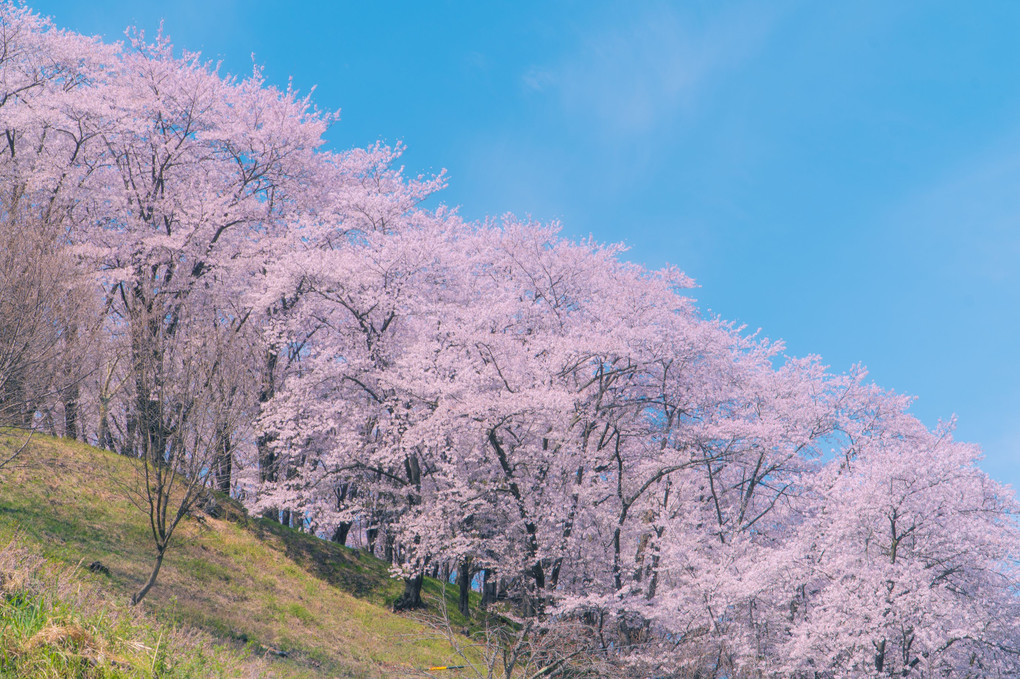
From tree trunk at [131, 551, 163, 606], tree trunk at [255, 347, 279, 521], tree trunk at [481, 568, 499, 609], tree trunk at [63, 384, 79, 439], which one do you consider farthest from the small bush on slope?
tree trunk at [481, 568, 499, 609]

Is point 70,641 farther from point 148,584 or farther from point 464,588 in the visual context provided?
point 464,588

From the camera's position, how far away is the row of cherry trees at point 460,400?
18.1 metres

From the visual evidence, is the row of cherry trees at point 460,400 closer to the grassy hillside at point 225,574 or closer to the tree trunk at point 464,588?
the tree trunk at point 464,588

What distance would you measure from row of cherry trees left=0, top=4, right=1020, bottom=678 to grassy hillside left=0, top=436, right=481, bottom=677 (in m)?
1.29

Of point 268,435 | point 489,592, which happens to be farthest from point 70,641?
point 489,592

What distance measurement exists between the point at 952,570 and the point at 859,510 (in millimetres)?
2655

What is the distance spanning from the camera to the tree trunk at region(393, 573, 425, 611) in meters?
24.1

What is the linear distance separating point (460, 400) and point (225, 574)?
8611 millimetres

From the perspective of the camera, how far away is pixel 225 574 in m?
19.8

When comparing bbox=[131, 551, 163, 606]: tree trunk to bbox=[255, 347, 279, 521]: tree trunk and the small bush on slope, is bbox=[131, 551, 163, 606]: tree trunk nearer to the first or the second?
the small bush on slope

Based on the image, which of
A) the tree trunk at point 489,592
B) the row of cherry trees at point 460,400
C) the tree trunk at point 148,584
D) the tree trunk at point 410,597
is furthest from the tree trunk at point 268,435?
the tree trunk at point 148,584

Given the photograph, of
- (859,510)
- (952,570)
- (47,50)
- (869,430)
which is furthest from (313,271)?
(869,430)

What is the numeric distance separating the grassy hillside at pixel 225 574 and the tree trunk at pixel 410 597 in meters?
0.49

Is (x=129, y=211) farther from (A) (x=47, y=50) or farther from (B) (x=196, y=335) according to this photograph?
(B) (x=196, y=335)
